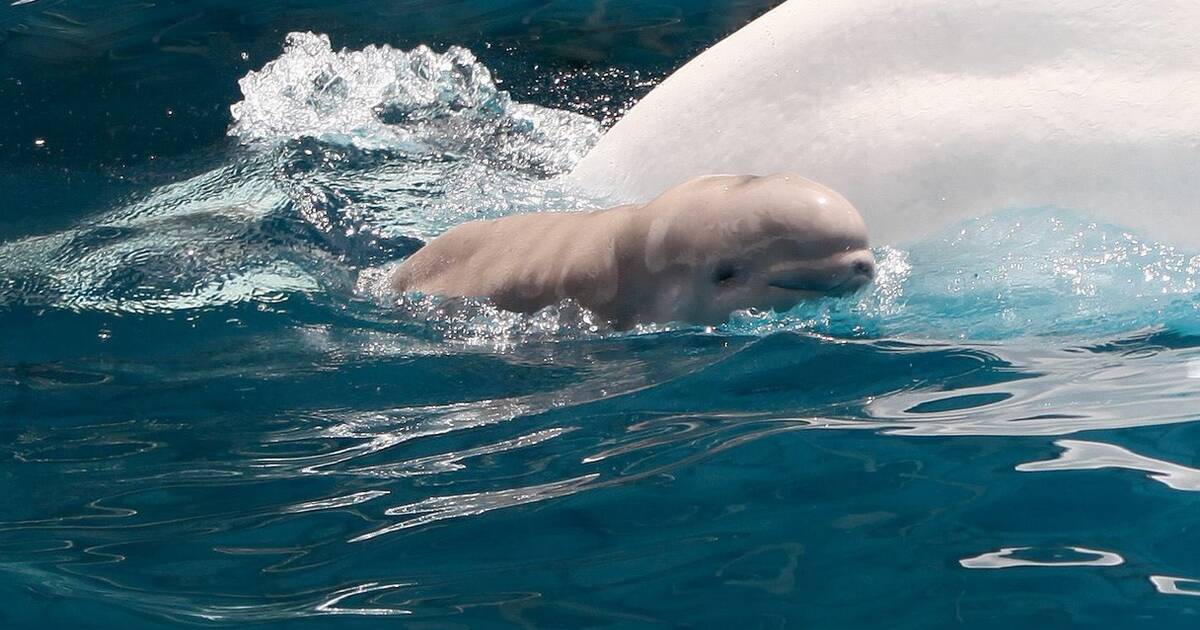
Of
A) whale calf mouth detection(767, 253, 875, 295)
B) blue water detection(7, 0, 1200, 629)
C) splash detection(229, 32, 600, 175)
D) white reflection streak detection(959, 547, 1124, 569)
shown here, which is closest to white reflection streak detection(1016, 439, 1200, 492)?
blue water detection(7, 0, 1200, 629)

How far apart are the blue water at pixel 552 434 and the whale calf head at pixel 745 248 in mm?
67

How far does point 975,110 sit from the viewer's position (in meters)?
3.58

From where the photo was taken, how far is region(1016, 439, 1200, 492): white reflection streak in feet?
7.16

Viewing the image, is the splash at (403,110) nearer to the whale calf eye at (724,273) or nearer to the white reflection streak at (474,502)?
the whale calf eye at (724,273)

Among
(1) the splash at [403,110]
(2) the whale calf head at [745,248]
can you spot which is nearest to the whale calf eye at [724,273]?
(2) the whale calf head at [745,248]

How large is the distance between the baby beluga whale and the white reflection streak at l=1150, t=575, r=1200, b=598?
1324 millimetres

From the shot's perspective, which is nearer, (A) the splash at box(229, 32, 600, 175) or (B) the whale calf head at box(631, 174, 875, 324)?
(B) the whale calf head at box(631, 174, 875, 324)

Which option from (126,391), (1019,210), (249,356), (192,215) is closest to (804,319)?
(1019,210)

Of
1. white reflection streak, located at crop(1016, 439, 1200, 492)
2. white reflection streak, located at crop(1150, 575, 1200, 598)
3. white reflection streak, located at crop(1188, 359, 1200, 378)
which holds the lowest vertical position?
white reflection streak, located at crop(1150, 575, 1200, 598)

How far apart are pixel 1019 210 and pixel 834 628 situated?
1892 mm

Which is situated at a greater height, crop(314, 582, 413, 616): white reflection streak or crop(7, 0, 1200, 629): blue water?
crop(7, 0, 1200, 629): blue water

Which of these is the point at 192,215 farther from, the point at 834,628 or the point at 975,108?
the point at 834,628

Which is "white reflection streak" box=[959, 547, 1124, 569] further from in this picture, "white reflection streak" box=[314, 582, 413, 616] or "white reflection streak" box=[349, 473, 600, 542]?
"white reflection streak" box=[314, 582, 413, 616]

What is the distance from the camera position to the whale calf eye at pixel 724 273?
331 cm
